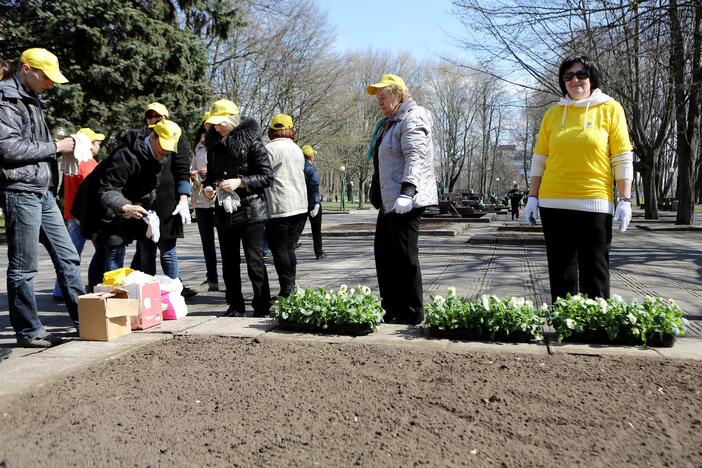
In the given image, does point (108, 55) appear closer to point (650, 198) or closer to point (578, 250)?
point (578, 250)

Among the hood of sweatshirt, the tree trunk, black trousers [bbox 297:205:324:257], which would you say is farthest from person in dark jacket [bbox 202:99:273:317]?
the tree trunk

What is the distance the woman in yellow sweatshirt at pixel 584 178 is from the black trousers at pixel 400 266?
0.97 meters

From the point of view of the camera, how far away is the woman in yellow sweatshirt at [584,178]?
3936 mm

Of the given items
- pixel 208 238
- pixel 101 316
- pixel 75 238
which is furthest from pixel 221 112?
pixel 75 238

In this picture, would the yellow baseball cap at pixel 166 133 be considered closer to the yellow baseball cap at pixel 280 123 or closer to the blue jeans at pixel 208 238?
the yellow baseball cap at pixel 280 123

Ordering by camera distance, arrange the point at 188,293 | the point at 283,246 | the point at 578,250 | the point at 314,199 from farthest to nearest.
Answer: the point at 314,199
the point at 188,293
the point at 283,246
the point at 578,250

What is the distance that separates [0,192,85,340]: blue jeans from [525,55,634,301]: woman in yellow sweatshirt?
11.4 ft

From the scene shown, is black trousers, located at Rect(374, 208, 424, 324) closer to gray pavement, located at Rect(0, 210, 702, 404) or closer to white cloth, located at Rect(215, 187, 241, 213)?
gray pavement, located at Rect(0, 210, 702, 404)

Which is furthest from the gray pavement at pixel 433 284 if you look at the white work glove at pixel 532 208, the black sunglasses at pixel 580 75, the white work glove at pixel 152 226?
the black sunglasses at pixel 580 75

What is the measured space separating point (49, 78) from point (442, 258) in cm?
677

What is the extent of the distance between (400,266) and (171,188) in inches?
94.0

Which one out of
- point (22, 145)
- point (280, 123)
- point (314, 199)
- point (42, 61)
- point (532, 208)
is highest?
point (42, 61)

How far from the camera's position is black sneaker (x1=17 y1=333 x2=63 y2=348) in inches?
158

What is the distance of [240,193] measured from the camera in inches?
191
